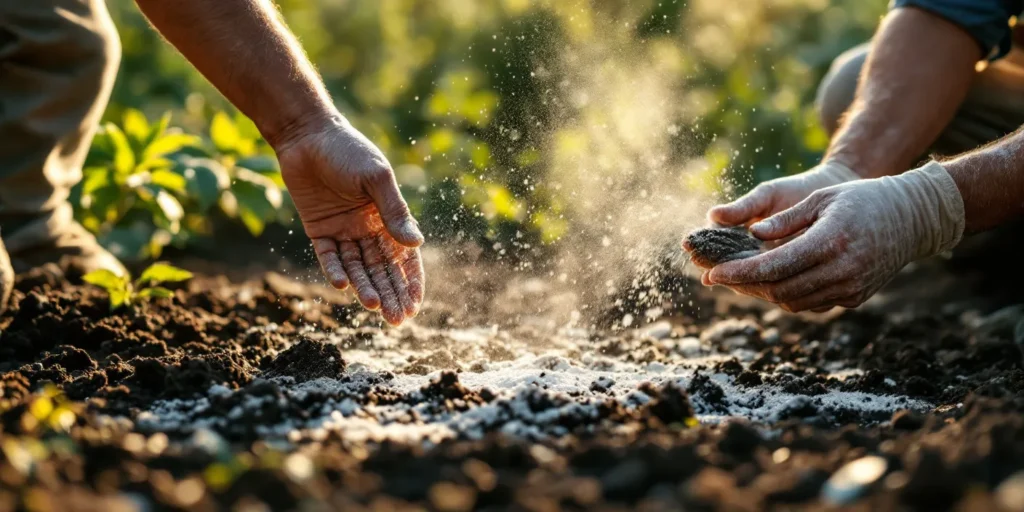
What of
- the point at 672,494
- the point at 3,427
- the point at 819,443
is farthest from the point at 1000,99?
the point at 3,427

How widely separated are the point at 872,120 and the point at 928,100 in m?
0.21

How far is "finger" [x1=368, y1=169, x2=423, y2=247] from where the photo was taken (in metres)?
2.48

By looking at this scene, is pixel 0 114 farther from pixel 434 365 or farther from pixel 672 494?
pixel 672 494

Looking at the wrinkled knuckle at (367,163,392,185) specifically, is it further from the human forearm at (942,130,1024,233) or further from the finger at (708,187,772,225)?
the human forearm at (942,130,1024,233)

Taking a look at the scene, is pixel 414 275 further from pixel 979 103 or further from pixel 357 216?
pixel 979 103

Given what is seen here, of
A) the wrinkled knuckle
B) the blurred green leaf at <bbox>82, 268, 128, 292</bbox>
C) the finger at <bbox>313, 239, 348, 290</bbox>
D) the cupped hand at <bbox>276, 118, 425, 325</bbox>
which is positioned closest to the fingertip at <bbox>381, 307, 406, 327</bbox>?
the cupped hand at <bbox>276, 118, 425, 325</bbox>

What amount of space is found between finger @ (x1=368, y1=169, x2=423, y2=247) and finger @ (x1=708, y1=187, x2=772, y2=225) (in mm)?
872

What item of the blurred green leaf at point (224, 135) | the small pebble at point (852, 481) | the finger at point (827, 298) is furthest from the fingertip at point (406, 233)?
the blurred green leaf at point (224, 135)

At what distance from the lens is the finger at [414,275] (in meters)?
2.63

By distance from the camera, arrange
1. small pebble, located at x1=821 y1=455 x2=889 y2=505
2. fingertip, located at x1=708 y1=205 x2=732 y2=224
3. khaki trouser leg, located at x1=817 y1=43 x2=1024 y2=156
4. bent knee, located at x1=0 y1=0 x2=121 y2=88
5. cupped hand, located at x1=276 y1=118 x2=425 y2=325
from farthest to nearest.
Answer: khaki trouser leg, located at x1=817 y1=43 x2=1024 y2=156 → bent knee, located at x1=0 y1=0 x2=121 y2=88 → fingertip, located at x1=708 y1=205 x2=732 y2=224 → cupped hand, located at x1=276 y1=118 x2=425 y2=325 → small pebble, located at x1=821 y1=455 x2=889 y2=505

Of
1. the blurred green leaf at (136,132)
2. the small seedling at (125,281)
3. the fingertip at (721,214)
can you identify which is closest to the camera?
the fingertip at (721,214)

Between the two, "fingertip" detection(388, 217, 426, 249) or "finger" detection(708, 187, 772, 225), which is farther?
"finger" detection(708, 187, 772, 225)

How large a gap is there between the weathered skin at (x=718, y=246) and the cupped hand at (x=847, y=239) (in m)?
0.07

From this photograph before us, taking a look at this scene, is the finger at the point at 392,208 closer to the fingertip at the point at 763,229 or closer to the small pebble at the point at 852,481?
the fingertip at the point at 763,229
